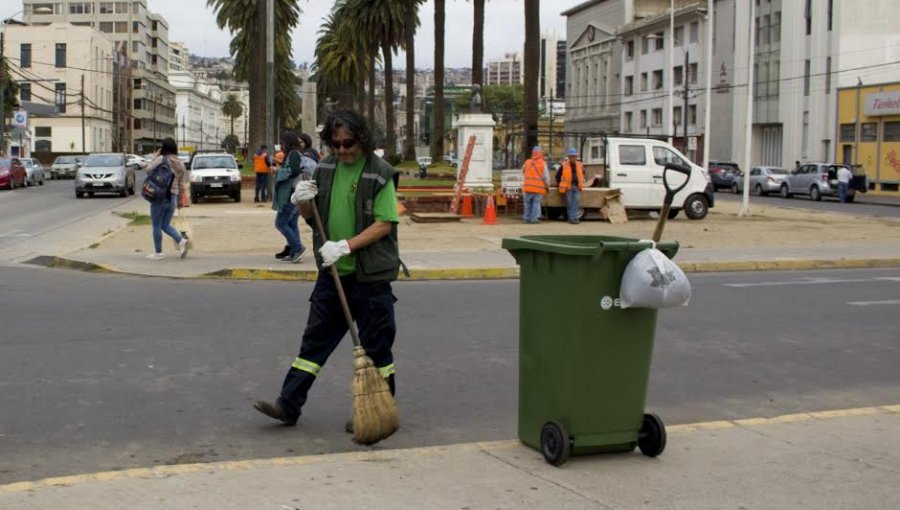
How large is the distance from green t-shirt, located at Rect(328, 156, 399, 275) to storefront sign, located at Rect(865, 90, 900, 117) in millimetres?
49779

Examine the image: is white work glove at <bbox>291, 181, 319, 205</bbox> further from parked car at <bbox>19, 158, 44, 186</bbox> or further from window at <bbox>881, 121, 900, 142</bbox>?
window at <bbox>881, 121, 900, 142</bbox>

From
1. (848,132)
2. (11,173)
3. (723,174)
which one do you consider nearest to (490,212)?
(11,173)

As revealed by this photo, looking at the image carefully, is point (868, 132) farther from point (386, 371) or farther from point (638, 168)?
point (386, 371)

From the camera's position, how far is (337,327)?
6.05 meters

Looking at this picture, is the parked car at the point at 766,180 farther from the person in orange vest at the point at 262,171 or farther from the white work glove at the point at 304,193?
the white work glove at the point at 304,193

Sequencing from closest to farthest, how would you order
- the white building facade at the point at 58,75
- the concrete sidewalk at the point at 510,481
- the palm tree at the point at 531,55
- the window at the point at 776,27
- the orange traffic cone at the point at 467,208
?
the concrete sidewalk at the point at 510,481 < the orange traffic cone at the point at 467,208 < the palm tree at the point at 531,55 < the window at the point at 776,27 < the white building facade at the point at 58,75

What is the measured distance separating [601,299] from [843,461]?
1679mm

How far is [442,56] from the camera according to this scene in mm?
45656

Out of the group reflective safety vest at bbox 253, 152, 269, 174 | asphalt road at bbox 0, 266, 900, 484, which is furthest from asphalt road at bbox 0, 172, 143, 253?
asphalt road at bbox 0, 266, 900, 484

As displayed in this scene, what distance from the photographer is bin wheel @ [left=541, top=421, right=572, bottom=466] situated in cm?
514

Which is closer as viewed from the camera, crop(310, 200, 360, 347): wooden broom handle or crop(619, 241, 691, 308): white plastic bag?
crop(619, 241, 691, 308): white plastic bag

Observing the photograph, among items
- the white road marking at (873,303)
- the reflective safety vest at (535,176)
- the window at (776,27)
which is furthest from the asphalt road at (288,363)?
the window at (776,27)

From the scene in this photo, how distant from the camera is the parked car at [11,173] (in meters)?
42.0

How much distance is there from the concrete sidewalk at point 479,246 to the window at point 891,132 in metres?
27.3
